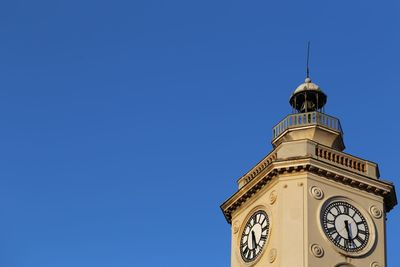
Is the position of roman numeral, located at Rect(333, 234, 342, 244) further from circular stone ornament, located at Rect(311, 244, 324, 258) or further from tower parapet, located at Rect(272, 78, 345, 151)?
tower parapet, located at Rect(272, 78, 345, 151)

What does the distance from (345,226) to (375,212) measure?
1573 mm

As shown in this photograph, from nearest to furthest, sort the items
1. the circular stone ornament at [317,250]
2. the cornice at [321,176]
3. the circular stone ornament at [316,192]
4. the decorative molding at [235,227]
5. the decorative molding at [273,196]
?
the circular stone ornament at [317,250]
the circular stone ornament at [316,192]
the cornice at [321,176]
the decorative molding at [273,196]
the decorative molding at [235,227]

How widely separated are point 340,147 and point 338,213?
4312mm

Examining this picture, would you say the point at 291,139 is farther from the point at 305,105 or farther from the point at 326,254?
the point at 326,254

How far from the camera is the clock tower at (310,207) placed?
4294 cm

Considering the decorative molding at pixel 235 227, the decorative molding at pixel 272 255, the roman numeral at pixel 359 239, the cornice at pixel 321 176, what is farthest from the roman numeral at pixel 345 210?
the decorative molding at pixel 235 227

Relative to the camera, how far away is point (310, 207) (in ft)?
143

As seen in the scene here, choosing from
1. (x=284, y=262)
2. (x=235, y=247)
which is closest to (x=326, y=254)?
(x=284, y=262)

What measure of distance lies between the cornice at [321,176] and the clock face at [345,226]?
1022mm

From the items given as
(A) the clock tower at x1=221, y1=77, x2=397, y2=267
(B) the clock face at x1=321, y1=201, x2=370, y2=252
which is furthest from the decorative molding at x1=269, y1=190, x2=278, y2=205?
(B) the clock face at x1=321, y1=201, x2=370, y2=252

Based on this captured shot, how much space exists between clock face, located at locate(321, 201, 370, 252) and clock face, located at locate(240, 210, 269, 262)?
245 cm

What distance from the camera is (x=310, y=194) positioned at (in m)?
43.8

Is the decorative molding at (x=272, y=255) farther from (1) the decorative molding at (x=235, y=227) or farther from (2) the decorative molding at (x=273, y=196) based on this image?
(1) the decorative molding at (x=235, y=227)

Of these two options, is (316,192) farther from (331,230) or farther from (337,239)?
(337,239)
